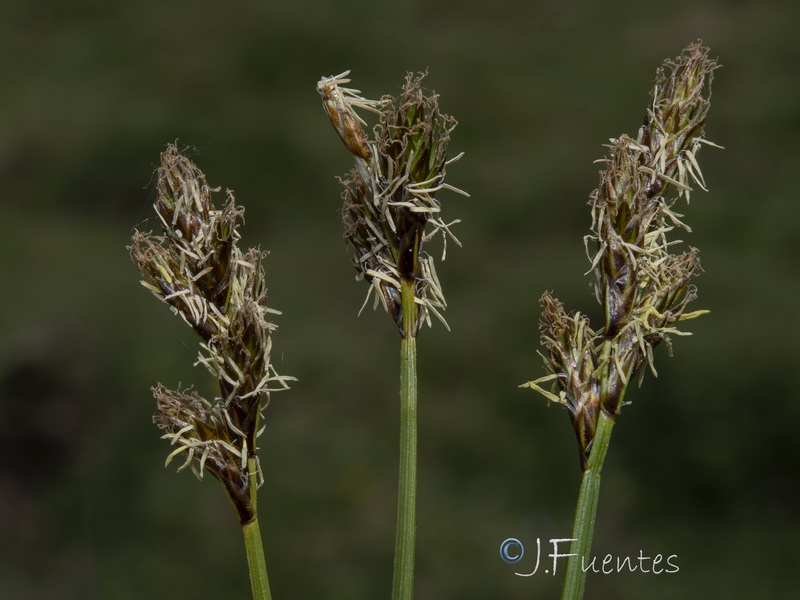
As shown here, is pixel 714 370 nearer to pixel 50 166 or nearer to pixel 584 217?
pixel 584 217

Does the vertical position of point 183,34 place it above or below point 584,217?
above

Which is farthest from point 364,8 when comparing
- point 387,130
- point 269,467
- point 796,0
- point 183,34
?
point 387,130

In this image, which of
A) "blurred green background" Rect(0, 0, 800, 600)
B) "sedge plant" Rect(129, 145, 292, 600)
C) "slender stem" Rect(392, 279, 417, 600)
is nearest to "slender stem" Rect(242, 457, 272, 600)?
"sedge plant" Rect(129, 145, 292, 600)

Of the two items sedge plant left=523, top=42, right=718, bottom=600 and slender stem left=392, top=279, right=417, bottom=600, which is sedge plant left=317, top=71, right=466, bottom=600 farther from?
sedge plant left=523, top=42, right=718, bottom=600
